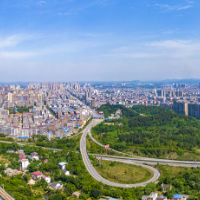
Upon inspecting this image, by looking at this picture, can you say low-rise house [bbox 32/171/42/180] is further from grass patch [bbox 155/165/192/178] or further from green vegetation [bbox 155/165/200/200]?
grass patch [bbox 155/165/192/178]

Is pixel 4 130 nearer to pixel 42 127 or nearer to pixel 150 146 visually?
pixel 42 127

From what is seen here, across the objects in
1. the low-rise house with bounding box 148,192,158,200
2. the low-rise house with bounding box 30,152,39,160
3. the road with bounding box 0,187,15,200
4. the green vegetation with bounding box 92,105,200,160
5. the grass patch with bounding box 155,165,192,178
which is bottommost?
the grass patch with bounding box 155,165,192,178

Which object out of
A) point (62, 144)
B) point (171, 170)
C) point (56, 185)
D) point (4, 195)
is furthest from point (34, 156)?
point (171, 170)

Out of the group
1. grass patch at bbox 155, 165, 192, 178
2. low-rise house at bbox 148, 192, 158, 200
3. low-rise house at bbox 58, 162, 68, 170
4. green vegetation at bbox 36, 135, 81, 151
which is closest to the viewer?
low-rise house at bbox 148, 192, 158, 200

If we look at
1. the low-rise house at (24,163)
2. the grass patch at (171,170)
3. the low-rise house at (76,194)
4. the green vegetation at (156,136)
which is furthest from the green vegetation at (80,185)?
the green vegetation at (156,136)

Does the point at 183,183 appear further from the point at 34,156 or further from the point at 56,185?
the point at 34,156

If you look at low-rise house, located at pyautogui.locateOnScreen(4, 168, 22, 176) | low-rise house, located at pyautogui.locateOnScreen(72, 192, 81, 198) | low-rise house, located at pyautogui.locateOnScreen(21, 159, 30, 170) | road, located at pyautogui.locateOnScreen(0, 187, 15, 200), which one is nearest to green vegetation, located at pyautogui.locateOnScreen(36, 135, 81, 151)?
low-rise house, located at pyautogui.locateOnScreen(21, 159, 30, 170)

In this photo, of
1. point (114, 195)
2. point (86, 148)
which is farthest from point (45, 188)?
point (86, 148)
